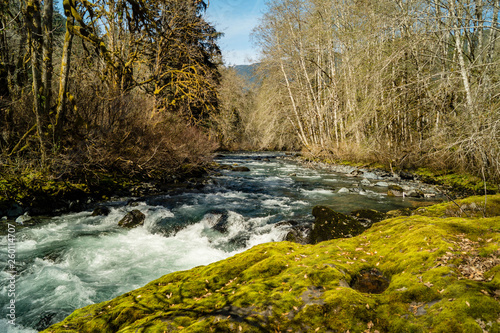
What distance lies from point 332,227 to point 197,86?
10.3m

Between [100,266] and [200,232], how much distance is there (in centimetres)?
259

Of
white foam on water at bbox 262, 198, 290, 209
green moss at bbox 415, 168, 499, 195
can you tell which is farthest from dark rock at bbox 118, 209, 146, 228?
green moss at bbox 415, 168, 499, 195

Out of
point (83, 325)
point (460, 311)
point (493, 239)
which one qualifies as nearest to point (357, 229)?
point (493, 239)

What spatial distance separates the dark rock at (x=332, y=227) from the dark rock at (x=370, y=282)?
99.8 inches

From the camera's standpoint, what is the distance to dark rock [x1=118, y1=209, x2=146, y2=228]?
7.32 meters

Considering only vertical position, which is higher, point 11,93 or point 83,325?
point 11,93

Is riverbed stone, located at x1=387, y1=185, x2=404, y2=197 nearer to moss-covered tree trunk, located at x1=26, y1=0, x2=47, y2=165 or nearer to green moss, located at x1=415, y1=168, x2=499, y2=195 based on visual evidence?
green moss, located at x1=415, y1=168, x2=499, y2=195

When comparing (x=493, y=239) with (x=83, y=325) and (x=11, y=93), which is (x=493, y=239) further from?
(x=11, y=93)

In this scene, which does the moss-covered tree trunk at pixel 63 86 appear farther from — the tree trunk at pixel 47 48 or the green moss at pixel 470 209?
the green moss at pixel 470 209

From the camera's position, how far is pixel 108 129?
967cm

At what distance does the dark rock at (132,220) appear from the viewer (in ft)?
24.0

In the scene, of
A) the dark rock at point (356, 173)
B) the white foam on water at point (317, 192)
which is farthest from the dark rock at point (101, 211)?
the dark rock at point (356, 173)

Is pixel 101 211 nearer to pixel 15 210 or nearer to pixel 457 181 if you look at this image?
pixel 15 210

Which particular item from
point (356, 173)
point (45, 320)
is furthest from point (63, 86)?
point (356, 173)
